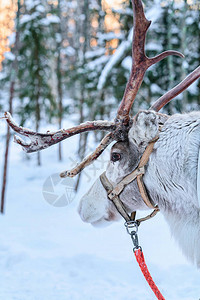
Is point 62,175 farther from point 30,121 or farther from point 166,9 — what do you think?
point 30,121

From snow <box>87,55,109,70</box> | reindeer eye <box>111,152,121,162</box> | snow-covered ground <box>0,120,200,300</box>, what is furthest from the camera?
snow <box>87,55,109,70</box>

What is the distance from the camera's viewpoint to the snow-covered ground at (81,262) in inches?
130

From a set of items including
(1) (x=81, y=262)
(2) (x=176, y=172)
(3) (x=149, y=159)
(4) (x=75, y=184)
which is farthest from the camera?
(4) (x=75, y=184)

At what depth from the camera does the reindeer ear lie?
5.86ft

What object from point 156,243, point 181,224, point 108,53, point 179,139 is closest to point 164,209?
point 181,224

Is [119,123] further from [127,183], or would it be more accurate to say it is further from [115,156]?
[127,183]

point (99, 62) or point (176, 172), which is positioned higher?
point (99, 62)

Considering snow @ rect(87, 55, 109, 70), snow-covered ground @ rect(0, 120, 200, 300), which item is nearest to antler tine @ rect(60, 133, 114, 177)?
snow-covered ground @ rect(0, 120, 200, 300)

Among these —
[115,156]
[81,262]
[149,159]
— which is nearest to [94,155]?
[115,156]

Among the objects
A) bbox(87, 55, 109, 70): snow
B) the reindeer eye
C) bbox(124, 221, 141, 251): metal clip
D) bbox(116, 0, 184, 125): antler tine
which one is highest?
bbox(87, 55, 109, 70): snow

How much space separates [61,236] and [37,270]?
5.04 feet

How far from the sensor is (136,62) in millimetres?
2166

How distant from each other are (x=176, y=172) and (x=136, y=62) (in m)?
0.89

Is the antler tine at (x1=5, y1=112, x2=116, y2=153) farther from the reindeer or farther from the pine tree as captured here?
the pine tree
